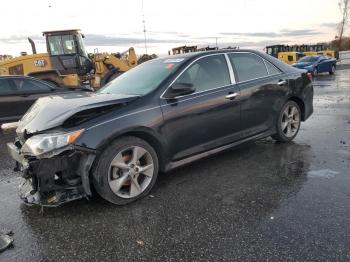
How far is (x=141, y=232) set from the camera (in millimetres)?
3240

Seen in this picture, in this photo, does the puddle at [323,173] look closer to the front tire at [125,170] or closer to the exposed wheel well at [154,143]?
the exposed wheel well at [154,143]

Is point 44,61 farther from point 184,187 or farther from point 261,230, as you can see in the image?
point 261,230

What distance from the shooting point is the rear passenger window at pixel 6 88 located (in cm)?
925

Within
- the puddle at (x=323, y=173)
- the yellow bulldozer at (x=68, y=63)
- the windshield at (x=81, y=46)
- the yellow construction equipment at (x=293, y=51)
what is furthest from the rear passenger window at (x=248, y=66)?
the yellow construction equipment at (x=293, y=51)

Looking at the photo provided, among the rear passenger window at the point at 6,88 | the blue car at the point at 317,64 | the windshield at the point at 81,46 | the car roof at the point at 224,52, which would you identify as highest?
the windshield at the point at 81,46

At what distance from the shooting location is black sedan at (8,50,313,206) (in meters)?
3.54

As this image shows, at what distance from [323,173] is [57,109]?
340 centimetres

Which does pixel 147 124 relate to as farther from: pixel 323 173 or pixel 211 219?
pixel 323 173

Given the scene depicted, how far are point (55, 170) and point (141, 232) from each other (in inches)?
41.9

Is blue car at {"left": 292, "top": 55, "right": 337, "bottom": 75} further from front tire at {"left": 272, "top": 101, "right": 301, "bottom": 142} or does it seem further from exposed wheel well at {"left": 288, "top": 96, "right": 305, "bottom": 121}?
front tire at {"left": 272, "top": 101, "right": 301, "bottom": 142}

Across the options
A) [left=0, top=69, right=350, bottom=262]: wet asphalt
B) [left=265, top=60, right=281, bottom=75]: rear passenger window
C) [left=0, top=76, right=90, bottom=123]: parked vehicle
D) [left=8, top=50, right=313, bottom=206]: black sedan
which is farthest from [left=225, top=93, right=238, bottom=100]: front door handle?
[left=0, top=76, right=90, bottom=123]: parked vehicle

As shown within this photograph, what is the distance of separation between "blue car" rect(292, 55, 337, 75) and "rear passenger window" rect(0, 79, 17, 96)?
1949 centimetres

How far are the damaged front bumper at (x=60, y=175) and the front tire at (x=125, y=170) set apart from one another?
140 mm

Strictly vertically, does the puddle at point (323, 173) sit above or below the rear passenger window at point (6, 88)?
below
